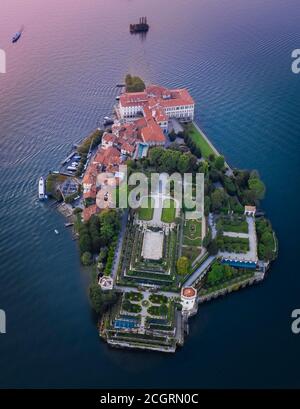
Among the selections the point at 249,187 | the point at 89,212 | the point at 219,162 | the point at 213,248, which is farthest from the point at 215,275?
the point at 219,162

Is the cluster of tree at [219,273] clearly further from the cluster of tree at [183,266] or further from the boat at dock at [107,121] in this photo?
the boat at dock at [107,121]

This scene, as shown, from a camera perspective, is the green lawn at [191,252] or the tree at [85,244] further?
the green lawn at [191,252]

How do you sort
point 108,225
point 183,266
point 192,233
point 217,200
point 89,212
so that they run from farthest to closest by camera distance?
point 217,200 < point 89,212 < point 192,233 < point 108,225 < point 183,266

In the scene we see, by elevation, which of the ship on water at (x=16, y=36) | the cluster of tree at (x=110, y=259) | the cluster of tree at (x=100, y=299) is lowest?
the cluster of tree at (x=100, y=299)

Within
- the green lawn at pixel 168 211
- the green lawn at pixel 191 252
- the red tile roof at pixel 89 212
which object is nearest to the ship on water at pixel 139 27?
the green lawn at pixel 168 211

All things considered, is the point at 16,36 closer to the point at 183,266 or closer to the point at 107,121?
the point at 107,121

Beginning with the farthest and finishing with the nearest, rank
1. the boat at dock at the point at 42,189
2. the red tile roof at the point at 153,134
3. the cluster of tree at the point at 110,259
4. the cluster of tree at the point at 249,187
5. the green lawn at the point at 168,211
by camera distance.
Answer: the red tile roof at the point at 153,134 → the boat at dock at the point at 42,189 → the cluster of tree at the point at 249,187 → the green lawn at the point at 168,211 → the cluster of tree at the point at 110,259

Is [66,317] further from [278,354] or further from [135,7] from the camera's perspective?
[135,7]

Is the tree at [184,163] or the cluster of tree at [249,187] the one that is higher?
the tree at [184,163]
